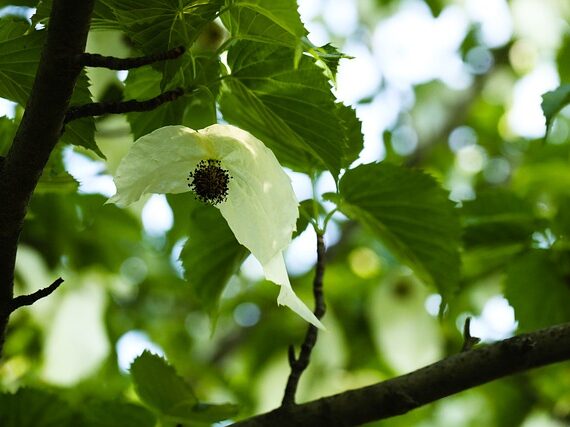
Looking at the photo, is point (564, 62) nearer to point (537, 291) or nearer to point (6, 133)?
point (537, 291)

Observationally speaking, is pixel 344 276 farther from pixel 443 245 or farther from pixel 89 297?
pixel 443 245

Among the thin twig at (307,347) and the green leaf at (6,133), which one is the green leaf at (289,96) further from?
the green leaf at (6,133)

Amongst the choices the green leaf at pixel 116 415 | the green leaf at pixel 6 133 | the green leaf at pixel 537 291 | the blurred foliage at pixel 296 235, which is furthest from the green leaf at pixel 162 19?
the green leaf at pixel 537 291

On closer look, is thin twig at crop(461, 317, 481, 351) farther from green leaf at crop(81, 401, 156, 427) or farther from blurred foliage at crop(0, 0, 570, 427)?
green leaf at crop(81, 401, 156, 427)

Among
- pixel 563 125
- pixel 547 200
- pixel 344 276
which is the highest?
pixel 563 125

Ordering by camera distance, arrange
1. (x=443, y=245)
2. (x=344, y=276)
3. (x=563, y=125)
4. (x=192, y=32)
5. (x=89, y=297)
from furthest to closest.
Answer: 1. (x=563, y=125)
2. (x=344, y=276)
3. (x=89, y=297)
4. (x=443, y=245)
5. (x=192, y=32)

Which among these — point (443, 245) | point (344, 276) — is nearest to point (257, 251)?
point (443, 245)
